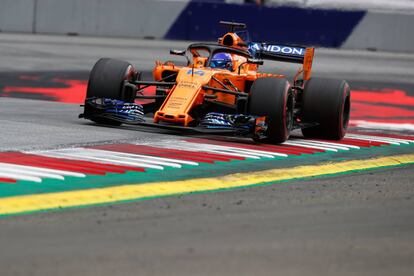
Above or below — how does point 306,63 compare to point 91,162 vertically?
above

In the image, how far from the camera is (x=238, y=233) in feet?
24.5

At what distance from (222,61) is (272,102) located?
1686 millimetres

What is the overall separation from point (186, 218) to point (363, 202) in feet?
5.63

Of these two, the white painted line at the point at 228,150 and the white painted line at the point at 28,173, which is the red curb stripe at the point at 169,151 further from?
the white painted line at the point at 28,173

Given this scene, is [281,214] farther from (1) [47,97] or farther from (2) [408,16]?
(2) [408,16]

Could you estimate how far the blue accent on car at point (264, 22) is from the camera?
35.4 meters

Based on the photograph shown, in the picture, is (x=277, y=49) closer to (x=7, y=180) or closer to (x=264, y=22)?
(x=7, y=180)

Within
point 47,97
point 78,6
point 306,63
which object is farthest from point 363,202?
point 78,6

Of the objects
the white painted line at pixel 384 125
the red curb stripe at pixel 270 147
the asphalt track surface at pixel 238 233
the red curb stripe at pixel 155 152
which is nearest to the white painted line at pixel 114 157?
the red curb stripe at pixel 155 152

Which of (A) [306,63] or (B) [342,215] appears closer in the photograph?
(B) [342,215]

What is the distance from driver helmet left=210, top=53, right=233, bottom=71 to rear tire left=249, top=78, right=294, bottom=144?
141 centimetres

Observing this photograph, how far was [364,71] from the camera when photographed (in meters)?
28.3

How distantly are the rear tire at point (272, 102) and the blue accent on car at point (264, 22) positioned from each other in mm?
22343

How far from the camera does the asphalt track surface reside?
6.52 meters
